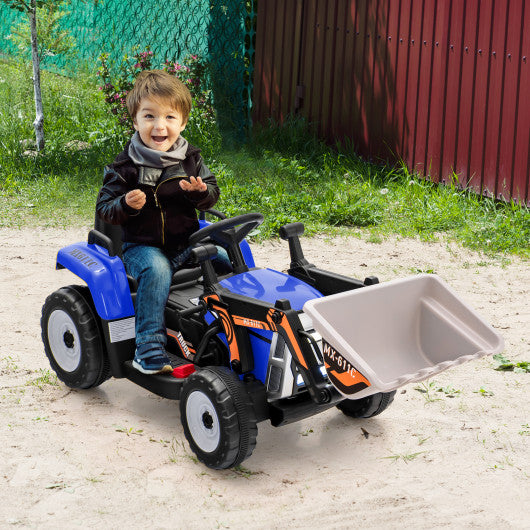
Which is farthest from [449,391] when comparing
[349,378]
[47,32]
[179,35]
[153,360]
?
[179,35]

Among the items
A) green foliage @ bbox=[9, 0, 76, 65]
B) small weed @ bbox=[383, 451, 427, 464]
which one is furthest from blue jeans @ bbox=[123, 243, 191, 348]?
green foliage @ bbox=[9, 0, 76, 65]

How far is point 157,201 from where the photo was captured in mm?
3658

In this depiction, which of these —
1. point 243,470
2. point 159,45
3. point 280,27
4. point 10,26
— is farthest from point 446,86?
point 10,26

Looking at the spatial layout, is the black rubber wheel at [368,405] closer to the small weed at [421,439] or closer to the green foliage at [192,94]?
the small weed at [421,439]

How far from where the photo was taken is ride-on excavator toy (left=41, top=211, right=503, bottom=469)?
10.0 feet

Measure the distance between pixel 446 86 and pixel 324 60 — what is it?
1.56 meters

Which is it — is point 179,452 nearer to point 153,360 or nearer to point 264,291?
point 153,360

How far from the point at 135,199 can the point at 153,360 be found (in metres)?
0.65

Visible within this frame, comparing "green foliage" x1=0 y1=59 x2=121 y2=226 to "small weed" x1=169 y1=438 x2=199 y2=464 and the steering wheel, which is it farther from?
"small weed" x1=169 y1=438 x2=199 y2=464

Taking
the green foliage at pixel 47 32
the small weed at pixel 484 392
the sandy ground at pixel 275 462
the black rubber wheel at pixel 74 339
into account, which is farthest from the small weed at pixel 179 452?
the green foliage at pixel 47 32

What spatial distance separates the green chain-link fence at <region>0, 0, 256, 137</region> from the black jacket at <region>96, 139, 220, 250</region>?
16.9ft

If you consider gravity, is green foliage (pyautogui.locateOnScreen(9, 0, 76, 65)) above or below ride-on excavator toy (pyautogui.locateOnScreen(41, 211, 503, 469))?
above

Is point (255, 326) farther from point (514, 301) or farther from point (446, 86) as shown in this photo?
point (446, 86)

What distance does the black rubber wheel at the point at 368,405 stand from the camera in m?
3.58
